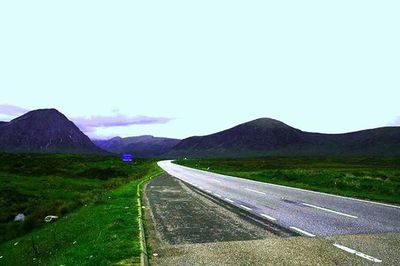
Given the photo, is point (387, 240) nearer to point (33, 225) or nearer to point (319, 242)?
point (319, 242)

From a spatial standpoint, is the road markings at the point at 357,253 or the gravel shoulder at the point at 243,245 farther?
the gravel shoulder at the point at 243,245

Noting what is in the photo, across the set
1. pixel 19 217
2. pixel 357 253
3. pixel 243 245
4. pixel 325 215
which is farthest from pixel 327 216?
pixel 19 217

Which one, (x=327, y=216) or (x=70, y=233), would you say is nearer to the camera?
(x=327, y=216)

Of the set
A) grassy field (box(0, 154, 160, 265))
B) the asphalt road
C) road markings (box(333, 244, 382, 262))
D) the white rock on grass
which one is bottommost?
the white rock on grass

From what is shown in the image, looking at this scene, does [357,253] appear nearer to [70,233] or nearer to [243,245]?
[243,245]

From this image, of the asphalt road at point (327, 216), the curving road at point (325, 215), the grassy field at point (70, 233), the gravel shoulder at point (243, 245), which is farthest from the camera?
the curving road at point (325, 215)

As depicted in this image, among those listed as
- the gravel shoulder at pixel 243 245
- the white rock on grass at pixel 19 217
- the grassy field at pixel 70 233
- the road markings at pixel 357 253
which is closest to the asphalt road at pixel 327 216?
the road markings at pixel 357 253

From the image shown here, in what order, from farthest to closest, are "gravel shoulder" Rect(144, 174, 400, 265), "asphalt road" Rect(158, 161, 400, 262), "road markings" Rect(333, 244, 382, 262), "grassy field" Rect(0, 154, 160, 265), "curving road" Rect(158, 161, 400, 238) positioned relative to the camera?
"curving road" Rect(158, 161, 400, 238) → "asphalt road" Rect(158, 161, 400, 262) → "grassy field" Rect(0, 154, 160, 265) → "gravel shoulder" Rect(144, 174, 400, 265) → "road markings" Rect(333, 244, 382, 262)

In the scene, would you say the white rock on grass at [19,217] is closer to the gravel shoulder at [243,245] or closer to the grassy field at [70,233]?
the grassy field at [70,233]

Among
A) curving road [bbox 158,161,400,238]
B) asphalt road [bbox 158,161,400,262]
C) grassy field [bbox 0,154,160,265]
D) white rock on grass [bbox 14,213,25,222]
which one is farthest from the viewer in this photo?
white rock on grass [bbox 14,213,25,222]

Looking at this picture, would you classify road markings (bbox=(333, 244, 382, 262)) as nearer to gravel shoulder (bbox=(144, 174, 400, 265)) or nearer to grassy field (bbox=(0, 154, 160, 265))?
gravel shoulder (bbox=(144, 174, 400, 265))

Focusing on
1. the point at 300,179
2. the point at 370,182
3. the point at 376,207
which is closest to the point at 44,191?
the point at 300,179

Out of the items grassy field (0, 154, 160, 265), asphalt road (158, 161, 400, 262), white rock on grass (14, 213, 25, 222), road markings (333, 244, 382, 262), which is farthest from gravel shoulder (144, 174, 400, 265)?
white rock on grass (14, 213, 25, 222)

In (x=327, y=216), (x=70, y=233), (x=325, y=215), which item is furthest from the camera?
(x=70, y=233)
